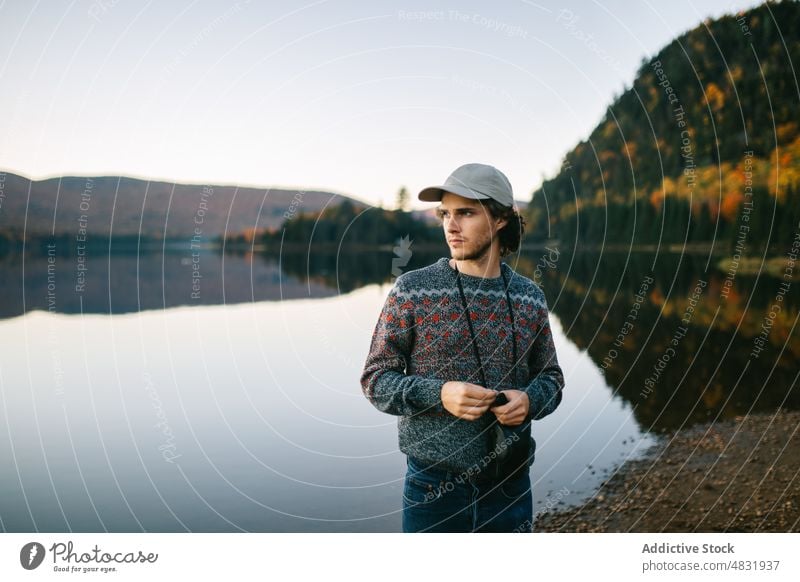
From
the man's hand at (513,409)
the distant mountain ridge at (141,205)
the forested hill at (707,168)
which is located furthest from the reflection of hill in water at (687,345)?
the man's hand at (513,409)

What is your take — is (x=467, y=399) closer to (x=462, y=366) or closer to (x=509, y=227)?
(x=462, y=366)

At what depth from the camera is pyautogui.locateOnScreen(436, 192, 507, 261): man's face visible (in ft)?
7.54

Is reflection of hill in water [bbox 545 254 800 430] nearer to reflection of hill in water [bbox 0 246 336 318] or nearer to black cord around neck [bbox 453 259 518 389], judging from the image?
reflection of hill in water [bbox 0 246 336 318]

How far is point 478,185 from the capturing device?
89.6 inches

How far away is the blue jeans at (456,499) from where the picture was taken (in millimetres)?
2250

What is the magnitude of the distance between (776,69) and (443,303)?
126 ft

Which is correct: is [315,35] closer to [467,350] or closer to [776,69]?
[467,350]

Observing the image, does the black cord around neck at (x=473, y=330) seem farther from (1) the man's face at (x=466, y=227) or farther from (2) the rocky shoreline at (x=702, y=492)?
(2) the rocky shoreline at (x=702, y=492)

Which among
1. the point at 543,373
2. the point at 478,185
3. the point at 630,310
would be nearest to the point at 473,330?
the point at 543,373

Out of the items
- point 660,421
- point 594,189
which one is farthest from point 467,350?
point 594,189

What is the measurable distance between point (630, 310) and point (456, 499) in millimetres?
21990

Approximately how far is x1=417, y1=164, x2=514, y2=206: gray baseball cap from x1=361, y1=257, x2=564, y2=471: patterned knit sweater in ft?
0.80

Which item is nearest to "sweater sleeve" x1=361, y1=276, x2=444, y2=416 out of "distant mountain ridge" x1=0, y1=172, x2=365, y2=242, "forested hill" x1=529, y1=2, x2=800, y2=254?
"distant mountain ridge" x1=0, y1=172, x2=365, y2=242

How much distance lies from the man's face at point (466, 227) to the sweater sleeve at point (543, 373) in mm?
334
